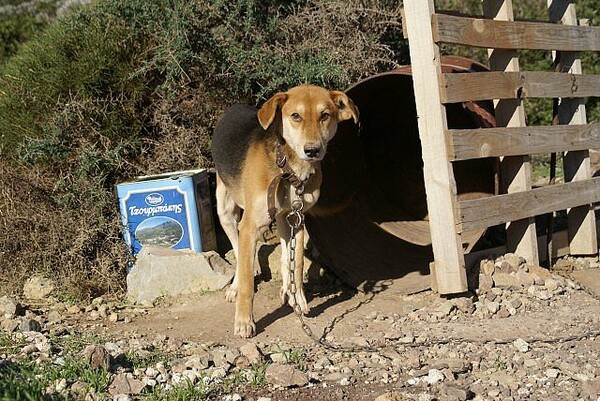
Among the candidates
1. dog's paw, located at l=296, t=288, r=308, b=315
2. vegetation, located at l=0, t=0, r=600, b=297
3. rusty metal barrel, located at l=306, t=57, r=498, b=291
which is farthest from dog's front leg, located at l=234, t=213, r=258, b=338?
vegetation, located at l=0, t=0, r=600, b=297

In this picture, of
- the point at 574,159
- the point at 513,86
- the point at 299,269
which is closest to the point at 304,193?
the point at 299,269

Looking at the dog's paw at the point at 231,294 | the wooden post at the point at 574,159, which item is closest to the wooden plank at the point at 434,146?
the dog's paw at the point at 231,294

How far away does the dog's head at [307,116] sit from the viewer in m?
5.57

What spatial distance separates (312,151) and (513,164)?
1892mm

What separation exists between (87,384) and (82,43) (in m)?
4.32

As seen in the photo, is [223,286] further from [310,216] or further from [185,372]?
[185,372]

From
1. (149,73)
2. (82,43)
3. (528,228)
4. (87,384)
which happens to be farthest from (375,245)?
(87,384)

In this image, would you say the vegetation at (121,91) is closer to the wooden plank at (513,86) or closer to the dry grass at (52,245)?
the dry grass at (52,245)

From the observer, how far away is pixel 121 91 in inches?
287

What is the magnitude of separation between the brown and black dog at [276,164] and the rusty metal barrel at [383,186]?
0.80 m

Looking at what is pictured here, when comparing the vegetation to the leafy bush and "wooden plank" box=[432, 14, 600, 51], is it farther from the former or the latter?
"wooden plank" box=[432, 14, 600, 51]

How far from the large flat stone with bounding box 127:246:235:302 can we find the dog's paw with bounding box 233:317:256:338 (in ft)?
3.84

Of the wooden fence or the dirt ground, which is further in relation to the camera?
the wooden fence

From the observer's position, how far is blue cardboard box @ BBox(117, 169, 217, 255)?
672cm
